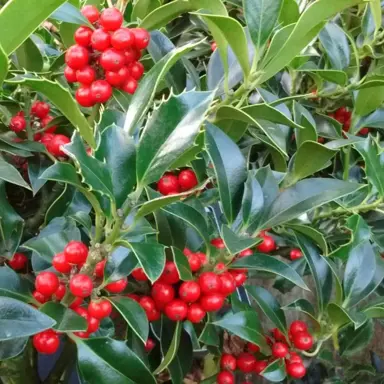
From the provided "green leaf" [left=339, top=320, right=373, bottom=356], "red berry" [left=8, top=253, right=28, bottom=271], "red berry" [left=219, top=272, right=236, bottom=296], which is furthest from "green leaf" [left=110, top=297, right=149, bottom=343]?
"green leaf" [left=339, top=320, right=373, bottom=356]

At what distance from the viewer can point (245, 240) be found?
599 millimetres

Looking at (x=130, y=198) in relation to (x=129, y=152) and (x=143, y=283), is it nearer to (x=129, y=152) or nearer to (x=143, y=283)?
(x=129, y=152)

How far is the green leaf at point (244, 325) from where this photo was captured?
2.26 ft

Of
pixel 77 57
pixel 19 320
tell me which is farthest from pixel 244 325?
pixel 77 57

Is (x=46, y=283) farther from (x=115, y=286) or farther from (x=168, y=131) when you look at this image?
(x=168, y=131)

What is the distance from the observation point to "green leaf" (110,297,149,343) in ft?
1.88

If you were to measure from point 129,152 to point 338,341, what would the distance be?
0.68 m

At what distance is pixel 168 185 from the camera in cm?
69

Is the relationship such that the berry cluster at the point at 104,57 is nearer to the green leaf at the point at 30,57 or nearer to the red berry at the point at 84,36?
the red berry at the point at 84,36

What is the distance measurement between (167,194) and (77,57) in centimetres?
21

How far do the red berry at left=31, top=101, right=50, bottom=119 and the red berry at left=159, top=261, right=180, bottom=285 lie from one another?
320 millimetres

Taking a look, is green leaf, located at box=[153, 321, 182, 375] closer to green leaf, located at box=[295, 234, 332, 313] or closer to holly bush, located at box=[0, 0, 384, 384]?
holly bush, located at box=[0, 0, 384, 384]

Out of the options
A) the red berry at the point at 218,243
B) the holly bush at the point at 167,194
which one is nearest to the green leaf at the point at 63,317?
the holly bush at the point at 167,194

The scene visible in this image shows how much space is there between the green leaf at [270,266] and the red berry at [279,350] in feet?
0.57
